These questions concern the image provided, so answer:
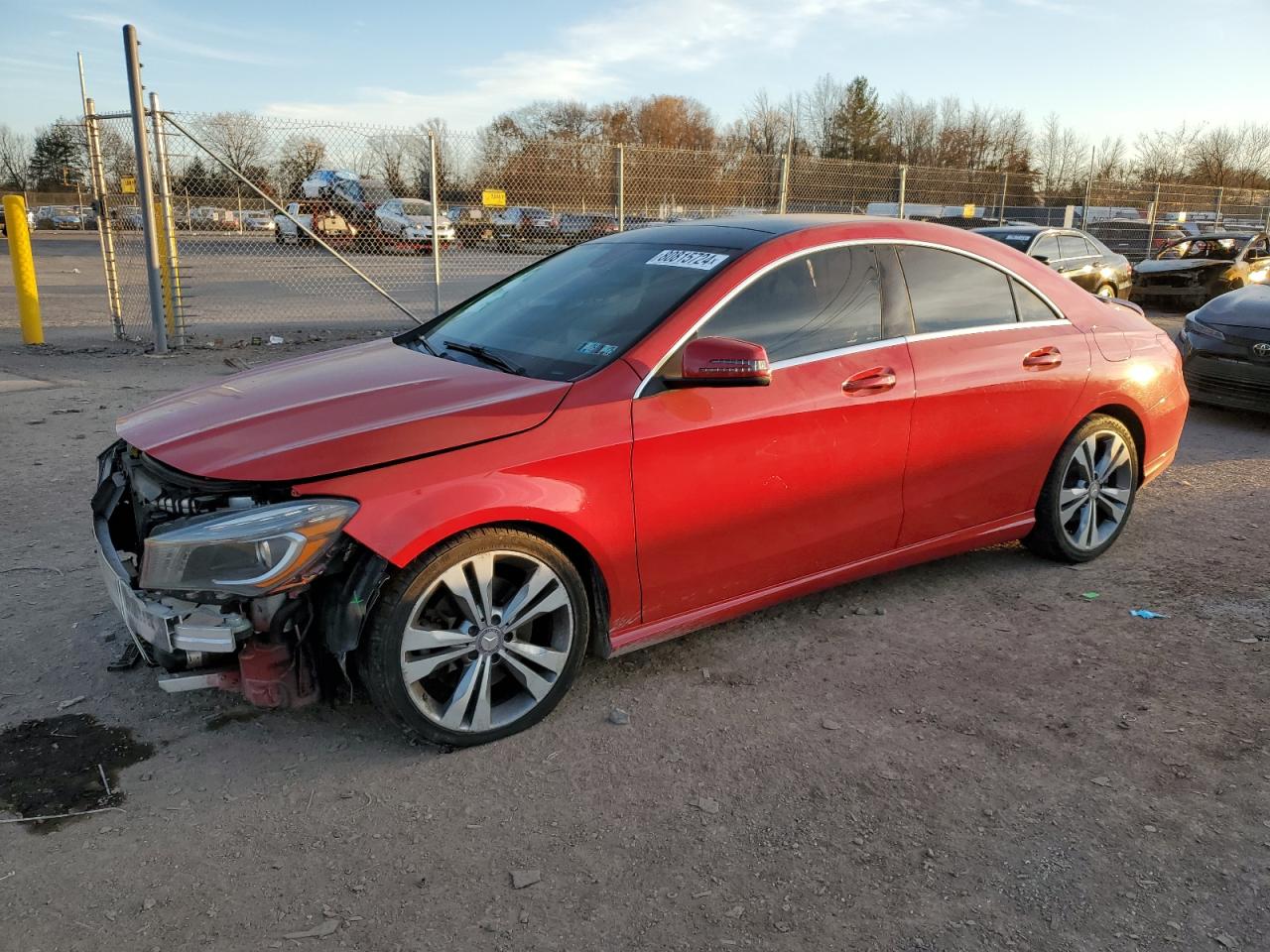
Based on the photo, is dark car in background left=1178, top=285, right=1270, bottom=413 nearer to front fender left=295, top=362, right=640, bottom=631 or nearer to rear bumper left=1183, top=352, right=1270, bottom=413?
rear bumper left=1183, top=352, right=1270, bottom=413

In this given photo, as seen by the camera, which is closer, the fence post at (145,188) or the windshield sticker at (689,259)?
the windshield sticker at (689,259)

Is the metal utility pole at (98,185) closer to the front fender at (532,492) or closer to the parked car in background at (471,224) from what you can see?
the parked car in background at (471,224)

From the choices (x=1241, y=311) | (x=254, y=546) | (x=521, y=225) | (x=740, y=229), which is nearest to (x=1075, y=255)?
(x=1241, y=311)

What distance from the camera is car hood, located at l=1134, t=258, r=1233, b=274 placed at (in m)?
16.6

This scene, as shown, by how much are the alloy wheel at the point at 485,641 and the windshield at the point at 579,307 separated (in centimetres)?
73

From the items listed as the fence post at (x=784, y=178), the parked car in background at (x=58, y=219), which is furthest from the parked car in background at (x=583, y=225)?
the parked car in background at (x=58, y=219)

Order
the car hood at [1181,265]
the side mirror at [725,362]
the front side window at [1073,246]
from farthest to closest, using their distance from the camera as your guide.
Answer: the car hood at [1181,265] → the front side window at [1073,246] → the side mirror at [725,362]

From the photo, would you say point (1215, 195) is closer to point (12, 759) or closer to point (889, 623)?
point (889, 623)

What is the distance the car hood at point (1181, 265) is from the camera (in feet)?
54.5

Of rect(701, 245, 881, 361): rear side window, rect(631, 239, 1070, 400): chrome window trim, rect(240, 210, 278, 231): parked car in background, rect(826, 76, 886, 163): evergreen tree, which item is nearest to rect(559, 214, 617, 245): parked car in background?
rect(240, 210, 278, 231): parked car in background

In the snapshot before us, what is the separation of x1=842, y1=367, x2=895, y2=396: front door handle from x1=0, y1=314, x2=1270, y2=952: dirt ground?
1021 millimetres

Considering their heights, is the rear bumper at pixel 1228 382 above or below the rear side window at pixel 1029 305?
below

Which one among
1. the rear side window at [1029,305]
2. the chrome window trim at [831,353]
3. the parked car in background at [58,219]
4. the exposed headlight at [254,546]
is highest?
the parked car in background at [58,219]

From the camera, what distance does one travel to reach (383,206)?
37.6 ft
